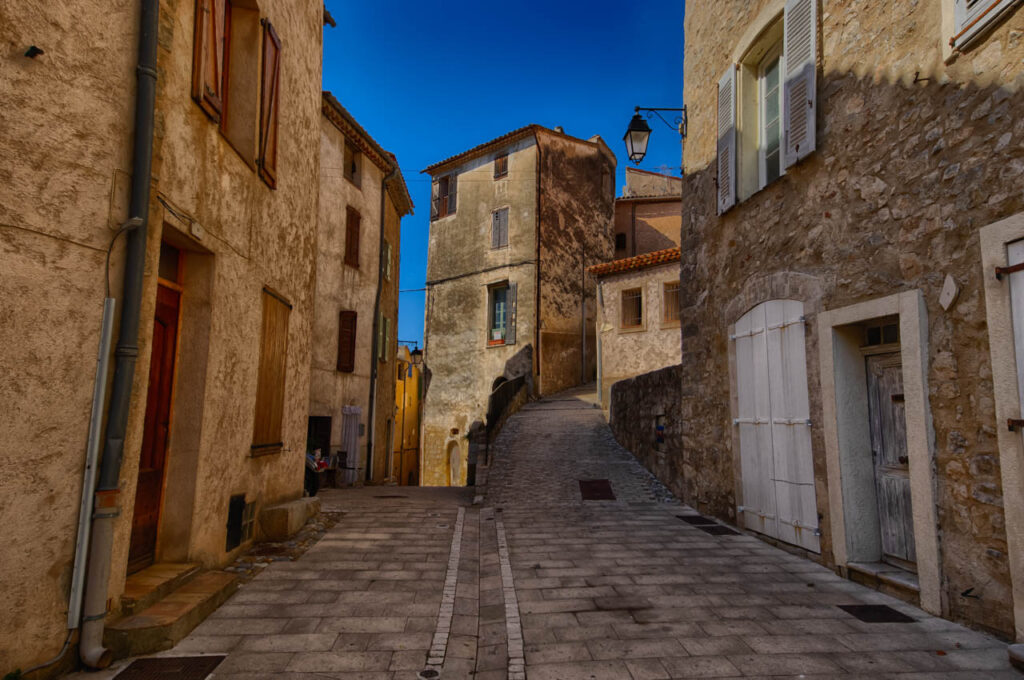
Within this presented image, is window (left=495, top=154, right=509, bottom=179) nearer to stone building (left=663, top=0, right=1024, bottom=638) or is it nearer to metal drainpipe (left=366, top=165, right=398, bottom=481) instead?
metal drainpipe (left=366, top=165, right=398, bottom=481)

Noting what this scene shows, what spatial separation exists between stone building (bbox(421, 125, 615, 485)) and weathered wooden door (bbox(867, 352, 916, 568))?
16.6 meters

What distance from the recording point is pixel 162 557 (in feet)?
15.7

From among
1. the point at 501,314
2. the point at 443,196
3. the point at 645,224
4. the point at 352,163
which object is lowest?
the point at 501,314

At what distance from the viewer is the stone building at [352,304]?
14.1 m

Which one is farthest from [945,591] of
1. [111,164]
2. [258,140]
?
[258,140]

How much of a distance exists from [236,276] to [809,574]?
579 centimetres

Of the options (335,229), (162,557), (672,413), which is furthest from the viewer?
(335,229)

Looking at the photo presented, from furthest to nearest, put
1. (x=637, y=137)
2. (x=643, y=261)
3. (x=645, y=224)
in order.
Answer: (x=645, y=224) < (x=643, y=261) < (x=637, y=137)

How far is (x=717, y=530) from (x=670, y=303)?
11784 mm

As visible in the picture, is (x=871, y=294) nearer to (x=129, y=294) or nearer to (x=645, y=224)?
(x=129, y=294)

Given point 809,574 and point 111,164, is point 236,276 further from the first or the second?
point 809,574

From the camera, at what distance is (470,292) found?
24.5 m

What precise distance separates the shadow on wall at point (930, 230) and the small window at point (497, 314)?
16166 millimetres

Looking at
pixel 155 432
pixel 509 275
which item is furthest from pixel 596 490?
pixel 509 275
